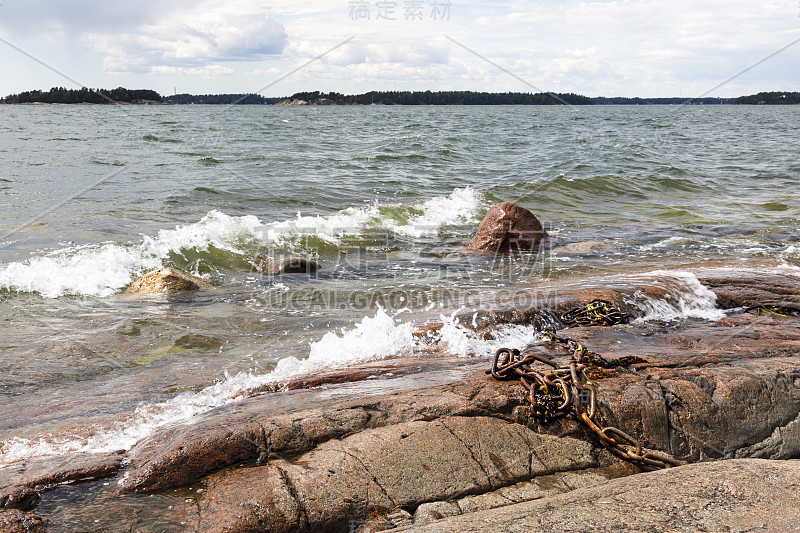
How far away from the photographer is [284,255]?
31.4 ft

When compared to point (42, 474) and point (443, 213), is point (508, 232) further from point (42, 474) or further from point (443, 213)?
point (42, 474)

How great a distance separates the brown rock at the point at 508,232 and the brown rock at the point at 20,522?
778 cm

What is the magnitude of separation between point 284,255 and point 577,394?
7033 millimetres

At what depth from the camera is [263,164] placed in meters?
19.7

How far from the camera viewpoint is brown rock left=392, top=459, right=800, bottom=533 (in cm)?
221

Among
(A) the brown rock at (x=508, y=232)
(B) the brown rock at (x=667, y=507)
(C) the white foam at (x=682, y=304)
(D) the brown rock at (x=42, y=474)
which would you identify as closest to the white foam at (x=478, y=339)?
(C) the white foam at (x=682, y=304)

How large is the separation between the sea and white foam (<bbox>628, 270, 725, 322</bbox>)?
0.08 ft

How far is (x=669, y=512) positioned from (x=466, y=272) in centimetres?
602

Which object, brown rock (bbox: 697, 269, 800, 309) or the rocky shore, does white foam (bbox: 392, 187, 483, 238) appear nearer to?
brown rock (bbox: 697, 269, 800, 309)

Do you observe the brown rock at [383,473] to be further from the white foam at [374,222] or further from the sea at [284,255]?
the white foam at [374,222]

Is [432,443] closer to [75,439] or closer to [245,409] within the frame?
[245,409]

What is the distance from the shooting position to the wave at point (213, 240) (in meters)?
7.53

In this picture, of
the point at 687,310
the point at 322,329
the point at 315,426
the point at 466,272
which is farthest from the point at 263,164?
the point at 315,426

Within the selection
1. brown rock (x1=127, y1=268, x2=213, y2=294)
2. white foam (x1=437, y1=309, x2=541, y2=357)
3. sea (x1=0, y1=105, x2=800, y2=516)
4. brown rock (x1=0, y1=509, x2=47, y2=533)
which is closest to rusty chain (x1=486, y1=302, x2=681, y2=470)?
white foam (x1=437, y1=309, x2=541, y2=357)
